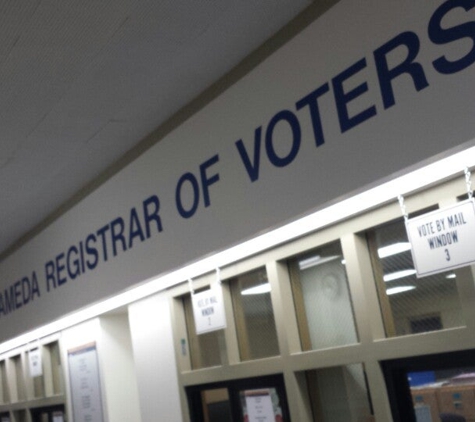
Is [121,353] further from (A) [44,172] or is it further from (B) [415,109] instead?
(B) [415,109]

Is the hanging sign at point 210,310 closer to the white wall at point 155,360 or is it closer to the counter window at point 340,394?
the counter window at point 340,394

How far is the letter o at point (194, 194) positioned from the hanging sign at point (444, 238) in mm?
1395

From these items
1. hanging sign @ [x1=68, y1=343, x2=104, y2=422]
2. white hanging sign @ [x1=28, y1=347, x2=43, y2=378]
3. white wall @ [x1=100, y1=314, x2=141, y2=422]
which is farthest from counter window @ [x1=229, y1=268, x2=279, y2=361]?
white hanging sign @ [x1=28, y1=347, x2=43, y2=378]

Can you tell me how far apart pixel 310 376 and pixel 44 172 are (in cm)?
230

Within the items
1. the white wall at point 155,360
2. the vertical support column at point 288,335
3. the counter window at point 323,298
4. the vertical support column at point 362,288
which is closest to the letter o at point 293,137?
the vertical support column at point 362,288

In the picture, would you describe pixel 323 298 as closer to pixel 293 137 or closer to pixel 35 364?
pixel 293 137

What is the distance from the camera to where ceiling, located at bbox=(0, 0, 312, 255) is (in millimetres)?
3129

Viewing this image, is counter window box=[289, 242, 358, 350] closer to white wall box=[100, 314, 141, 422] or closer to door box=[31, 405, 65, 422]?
white wall box=[100, 314, 141, 422]

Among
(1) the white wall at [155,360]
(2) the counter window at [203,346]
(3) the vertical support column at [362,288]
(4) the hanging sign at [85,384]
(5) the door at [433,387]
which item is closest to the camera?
(5) the door at [433,387]

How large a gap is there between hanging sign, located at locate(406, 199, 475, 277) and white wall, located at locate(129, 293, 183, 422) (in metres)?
2.69

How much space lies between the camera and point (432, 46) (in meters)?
2.57

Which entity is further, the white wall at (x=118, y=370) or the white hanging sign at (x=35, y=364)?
the white hanging sign at (x=35, y=364)

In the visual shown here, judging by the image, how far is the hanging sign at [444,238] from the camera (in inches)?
109

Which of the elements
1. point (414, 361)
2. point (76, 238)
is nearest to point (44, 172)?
point (76, 238)
